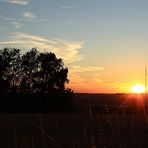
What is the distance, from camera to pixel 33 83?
313ft

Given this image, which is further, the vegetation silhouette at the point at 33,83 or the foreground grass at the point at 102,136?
the vegetation silhouette at the point at 33,83

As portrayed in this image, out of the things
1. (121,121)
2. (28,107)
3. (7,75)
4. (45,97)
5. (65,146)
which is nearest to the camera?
(121,121)

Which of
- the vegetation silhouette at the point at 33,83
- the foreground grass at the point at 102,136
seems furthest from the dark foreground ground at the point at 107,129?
the vegetation silhouette at the point at 33,83

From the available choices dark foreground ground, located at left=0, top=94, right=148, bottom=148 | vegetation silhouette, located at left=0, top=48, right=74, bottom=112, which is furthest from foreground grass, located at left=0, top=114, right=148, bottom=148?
vegetation silhouette, located at left=0, top=48, right=74, bottom=112

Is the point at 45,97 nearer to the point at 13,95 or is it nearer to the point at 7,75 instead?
the point at 13,95

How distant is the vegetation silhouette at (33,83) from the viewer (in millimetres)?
83938

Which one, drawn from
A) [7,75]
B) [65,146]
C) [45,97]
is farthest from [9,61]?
[65,146]

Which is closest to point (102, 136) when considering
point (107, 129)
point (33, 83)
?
point (107, 129)

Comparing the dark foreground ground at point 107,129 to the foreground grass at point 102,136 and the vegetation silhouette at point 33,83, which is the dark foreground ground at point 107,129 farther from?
the vegetation silhouette at point 33,83

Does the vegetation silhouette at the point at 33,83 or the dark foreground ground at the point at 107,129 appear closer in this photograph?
the dark foreground ground at the point at 107,129

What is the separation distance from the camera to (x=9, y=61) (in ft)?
331

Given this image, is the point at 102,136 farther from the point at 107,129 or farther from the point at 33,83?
the point at 33,83

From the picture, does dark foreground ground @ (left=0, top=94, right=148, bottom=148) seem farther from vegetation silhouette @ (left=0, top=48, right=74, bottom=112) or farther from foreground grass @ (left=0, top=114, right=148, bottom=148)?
vegetation silhouette @ (left=0, top=48, right=74, bottom=112)

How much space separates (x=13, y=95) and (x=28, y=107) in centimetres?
699
